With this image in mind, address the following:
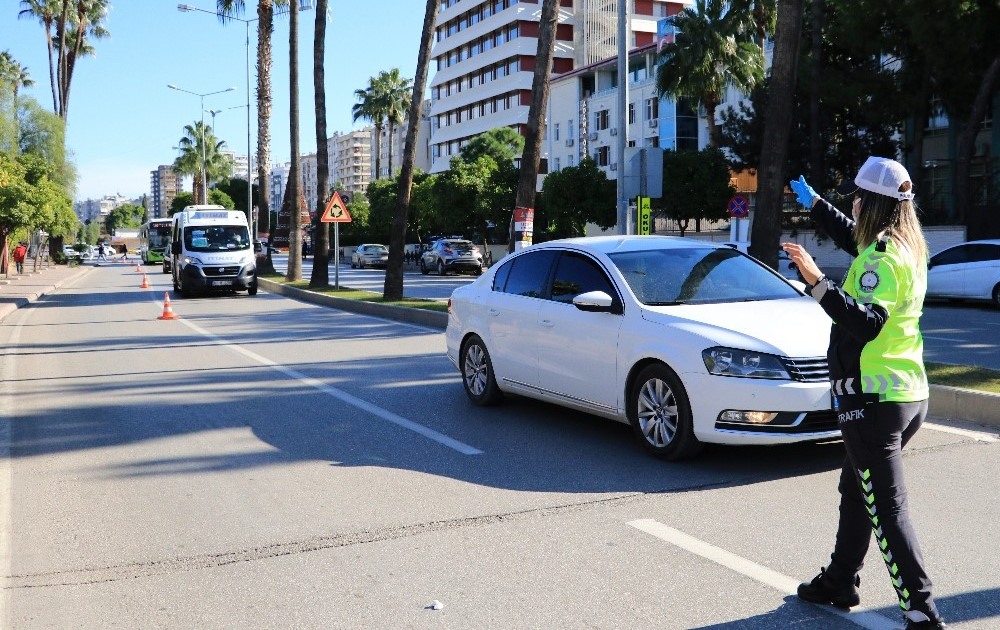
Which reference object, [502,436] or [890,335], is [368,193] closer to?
[502,436]

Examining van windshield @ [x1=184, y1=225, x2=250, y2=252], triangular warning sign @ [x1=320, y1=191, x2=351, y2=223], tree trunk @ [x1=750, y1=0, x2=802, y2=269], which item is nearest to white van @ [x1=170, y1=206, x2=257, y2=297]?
van windshield @ [x1=184, y1=225, x2=250, y2=252]

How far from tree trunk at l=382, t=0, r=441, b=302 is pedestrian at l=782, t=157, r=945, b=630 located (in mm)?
20417

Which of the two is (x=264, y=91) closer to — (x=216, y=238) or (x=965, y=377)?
(x=216, y=238)

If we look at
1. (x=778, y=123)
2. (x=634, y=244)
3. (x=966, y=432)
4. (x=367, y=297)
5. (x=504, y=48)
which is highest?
(x=504, y=48)

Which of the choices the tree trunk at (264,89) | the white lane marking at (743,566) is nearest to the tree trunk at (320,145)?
the tree trunk at (264,89)

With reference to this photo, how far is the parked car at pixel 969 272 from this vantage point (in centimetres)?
2150

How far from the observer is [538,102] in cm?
2034

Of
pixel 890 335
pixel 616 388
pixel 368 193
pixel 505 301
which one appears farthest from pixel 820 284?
pixel 368 193

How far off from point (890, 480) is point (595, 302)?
12.4ft

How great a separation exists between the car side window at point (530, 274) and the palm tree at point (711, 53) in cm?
3389

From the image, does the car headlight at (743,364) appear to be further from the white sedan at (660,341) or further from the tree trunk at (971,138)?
the tree trunk at (971,138)

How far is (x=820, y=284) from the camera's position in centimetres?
360

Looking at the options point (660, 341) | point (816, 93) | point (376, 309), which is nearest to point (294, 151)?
point (376, 309)

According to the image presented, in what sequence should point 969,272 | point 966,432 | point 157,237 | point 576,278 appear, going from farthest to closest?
1. point 157,237
2. point 969,272
3. point 576,278
4. point 966,432
